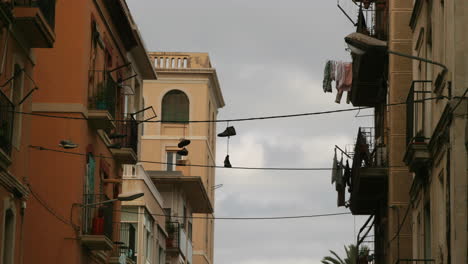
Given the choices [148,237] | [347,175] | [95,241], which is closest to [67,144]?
[95,241]

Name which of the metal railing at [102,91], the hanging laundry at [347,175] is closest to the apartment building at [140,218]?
the metal railing at [102,91]

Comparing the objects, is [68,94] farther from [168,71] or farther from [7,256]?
[168,71]

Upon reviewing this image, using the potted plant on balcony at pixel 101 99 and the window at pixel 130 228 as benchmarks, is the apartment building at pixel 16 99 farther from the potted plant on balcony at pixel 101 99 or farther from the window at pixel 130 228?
the window at pixel 130 228

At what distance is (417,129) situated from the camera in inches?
1200

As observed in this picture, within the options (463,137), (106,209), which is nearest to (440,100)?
(463,137)

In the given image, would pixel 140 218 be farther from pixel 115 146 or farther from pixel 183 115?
pixel 183 115

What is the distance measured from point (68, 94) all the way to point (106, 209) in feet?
12.9

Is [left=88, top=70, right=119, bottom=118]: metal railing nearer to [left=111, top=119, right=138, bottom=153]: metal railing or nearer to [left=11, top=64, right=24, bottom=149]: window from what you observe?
[left=111, top=119, right=138, bottom=153]: metal railing

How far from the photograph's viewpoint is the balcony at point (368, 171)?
124 ft

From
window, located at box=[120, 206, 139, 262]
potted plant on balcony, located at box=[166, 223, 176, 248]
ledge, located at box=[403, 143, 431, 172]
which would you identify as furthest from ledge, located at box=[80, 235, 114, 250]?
potted plant on balcony, located at box=[166, 223, 176, 248]

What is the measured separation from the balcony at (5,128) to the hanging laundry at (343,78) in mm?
16372

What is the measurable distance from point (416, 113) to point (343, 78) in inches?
469

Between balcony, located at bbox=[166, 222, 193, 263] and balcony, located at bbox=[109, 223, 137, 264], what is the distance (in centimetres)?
1337

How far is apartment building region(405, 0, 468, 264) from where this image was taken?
24391mm
